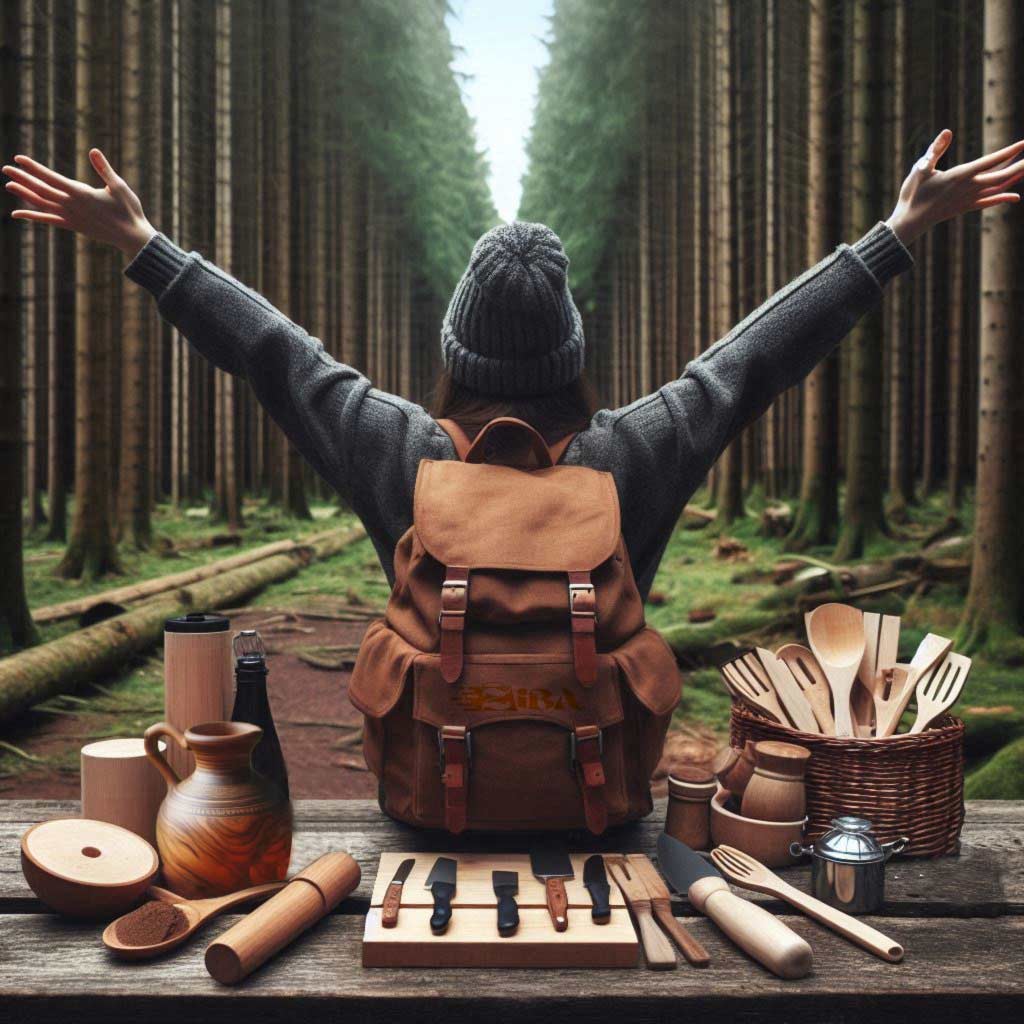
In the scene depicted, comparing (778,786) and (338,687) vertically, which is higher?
(778,786)

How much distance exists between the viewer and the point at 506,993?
138 cm

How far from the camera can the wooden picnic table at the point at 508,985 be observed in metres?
1.37

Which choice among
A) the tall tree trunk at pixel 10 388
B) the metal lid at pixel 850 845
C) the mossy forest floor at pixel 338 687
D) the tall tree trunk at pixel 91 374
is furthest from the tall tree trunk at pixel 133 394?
the metal lid at pixel 850 845

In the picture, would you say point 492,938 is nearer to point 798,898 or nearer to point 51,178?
point 798,898

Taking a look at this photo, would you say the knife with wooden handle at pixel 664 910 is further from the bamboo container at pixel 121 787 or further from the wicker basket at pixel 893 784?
the bamboo container at pixel 121 787

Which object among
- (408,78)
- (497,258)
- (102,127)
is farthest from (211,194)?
(497,258)

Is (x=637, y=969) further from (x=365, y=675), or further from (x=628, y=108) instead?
(x=628, y=108)

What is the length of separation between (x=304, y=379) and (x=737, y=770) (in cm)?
118

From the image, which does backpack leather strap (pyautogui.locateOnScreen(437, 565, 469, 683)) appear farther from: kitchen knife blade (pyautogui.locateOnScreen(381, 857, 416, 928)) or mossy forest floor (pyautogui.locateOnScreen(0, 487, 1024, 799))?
mossy forest floor (pyautogui.locateOnScreen(0, 487, 1024, 799))

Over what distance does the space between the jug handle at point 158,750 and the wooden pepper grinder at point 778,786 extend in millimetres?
1025

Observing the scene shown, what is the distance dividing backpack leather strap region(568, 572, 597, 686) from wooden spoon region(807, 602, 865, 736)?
2.12ft

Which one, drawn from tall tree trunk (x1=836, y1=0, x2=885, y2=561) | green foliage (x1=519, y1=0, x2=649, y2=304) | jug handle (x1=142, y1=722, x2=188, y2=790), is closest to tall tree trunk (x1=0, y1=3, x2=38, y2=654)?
jug handle (x1=142, y1=722, x2=188, y2=790)

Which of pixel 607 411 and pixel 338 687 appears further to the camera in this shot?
pixel 338 687

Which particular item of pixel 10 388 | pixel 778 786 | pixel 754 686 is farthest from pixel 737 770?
pixel 10 388
